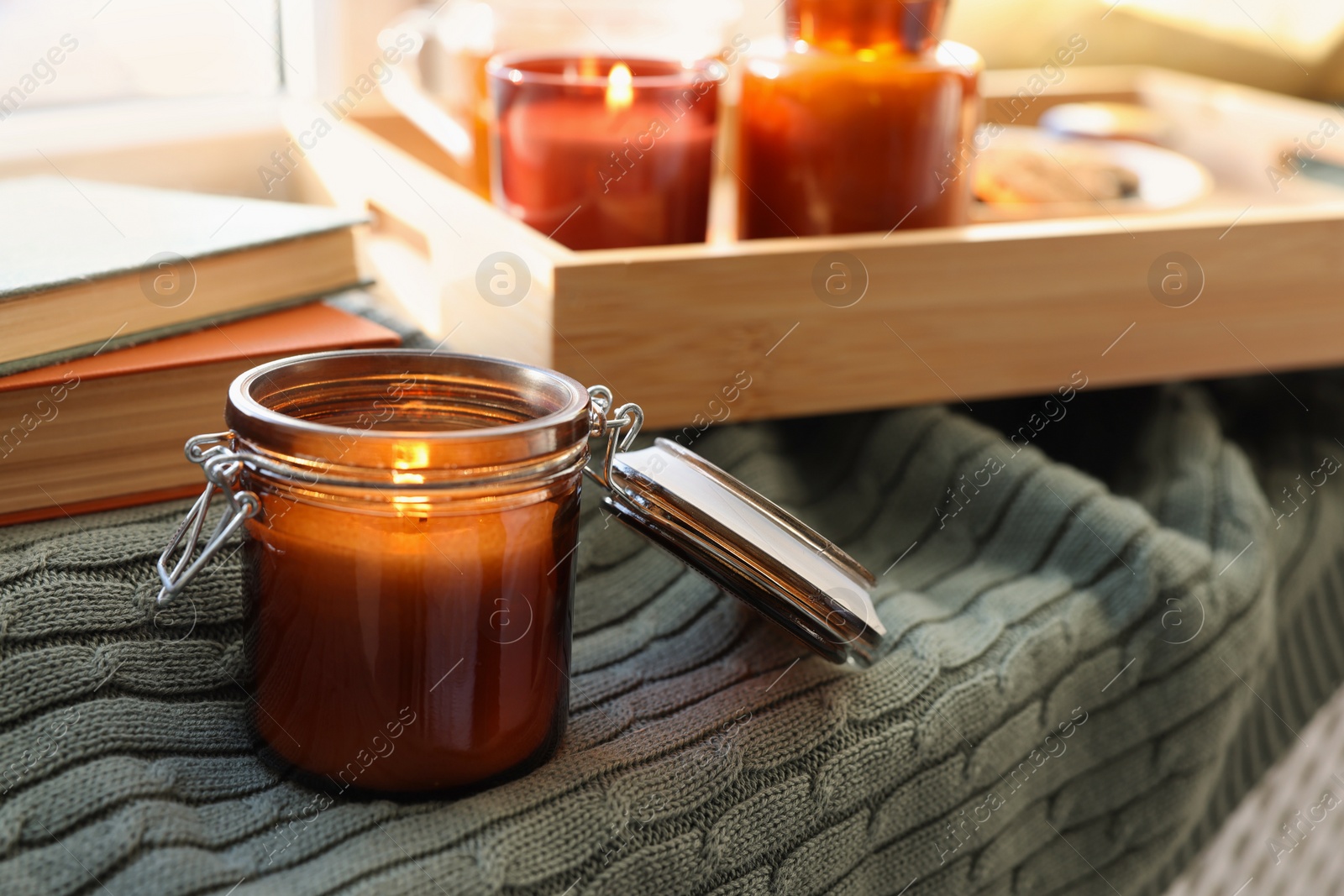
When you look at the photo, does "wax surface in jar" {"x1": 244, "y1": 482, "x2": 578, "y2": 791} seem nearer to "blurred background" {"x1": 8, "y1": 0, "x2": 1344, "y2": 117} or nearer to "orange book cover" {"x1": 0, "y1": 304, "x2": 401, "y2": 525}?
"orange book cover" {"x1": 0, "y1": 304, "x2": 401, "y2": 525}

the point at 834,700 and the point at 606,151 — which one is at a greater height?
the point at 606,151

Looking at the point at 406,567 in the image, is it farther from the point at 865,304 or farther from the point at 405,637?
the point at 865,304

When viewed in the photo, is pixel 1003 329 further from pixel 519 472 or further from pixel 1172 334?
pixel 519 472

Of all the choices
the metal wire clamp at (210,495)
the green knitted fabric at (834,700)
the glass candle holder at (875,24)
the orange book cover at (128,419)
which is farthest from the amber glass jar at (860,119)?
the metal wire clamp at (210,495)

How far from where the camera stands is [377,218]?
716 mm

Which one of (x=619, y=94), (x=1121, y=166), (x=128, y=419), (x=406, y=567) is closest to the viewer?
(x=406, y=567)

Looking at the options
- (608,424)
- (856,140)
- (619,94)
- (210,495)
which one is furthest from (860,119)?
(210,495)

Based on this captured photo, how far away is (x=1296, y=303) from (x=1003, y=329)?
215 millimetres

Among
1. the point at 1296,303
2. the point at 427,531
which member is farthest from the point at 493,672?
the point at 1296,303

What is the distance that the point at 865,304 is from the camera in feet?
2.01

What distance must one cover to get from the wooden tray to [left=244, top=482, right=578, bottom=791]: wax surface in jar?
171 mm

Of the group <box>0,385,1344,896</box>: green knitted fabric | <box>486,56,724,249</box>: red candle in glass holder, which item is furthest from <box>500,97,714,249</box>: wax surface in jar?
<box>0,385,1344,896</box>: green knitted fabric

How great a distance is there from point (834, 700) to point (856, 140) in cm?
31

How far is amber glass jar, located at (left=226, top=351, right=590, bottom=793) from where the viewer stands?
36cm
